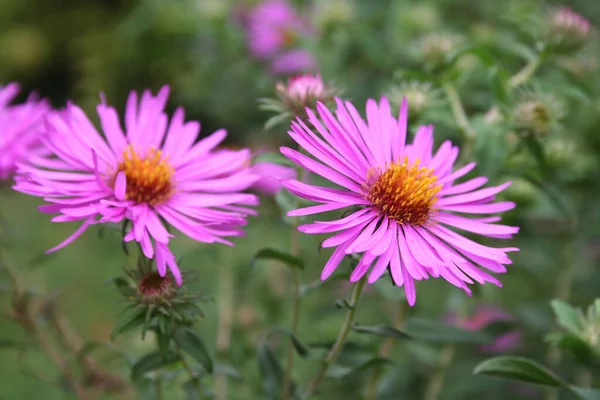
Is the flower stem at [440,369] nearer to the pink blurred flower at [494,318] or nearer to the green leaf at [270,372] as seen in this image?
the pink blurred flower at [494,318]

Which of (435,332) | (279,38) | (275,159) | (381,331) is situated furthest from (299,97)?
(279,38)

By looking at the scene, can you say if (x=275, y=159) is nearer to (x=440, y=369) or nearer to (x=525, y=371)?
(x=525, y=371)

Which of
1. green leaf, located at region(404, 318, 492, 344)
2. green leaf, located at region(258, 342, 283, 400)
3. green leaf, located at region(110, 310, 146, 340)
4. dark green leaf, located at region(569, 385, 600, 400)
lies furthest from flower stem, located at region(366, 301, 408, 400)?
green leaf, located at region(110, 310, 146, 340)

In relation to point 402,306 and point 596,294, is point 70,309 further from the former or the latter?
point 596,294

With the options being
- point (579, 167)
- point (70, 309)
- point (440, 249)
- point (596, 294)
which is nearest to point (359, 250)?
point (440, 249)

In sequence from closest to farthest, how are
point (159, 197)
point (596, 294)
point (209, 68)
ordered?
point (159, 197), point (596, 294), point (209, 68)

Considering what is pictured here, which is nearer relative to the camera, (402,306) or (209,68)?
(402,306)
